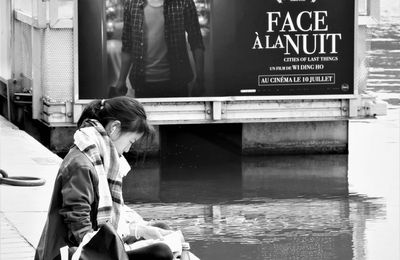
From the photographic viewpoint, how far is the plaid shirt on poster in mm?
13594

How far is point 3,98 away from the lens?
634 inches

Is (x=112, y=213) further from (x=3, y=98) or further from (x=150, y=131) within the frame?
(x=3, y=98)

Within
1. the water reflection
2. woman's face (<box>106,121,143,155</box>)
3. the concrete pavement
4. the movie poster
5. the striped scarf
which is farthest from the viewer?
the movie poster

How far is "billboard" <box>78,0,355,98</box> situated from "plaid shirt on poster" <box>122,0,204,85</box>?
0.01 m

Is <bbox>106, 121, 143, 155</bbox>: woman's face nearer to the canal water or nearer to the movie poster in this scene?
the canal water

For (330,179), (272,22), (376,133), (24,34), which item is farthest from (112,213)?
(376,133)

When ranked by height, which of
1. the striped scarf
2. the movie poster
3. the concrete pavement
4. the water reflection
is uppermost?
the movie poster

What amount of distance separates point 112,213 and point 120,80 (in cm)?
838

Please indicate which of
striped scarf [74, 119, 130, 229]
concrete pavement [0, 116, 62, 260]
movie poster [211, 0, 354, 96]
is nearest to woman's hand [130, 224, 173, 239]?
striped scarf [74, 119, 130, 229]

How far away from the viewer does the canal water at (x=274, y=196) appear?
9883 millimetres

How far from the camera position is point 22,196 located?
9984 millimetres

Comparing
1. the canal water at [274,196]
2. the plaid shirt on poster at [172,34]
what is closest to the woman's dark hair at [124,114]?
the canal water at [274,196]

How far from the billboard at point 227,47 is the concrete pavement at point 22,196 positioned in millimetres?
1332

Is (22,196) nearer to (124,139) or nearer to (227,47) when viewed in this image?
(227,47)
